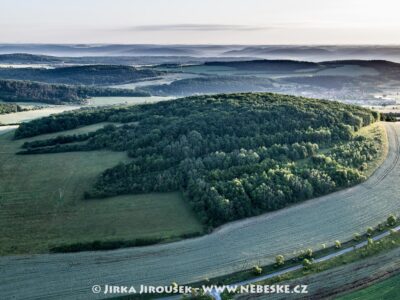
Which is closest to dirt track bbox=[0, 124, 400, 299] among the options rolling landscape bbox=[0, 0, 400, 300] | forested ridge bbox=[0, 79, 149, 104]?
rolling landscape bbox=[0, 0, 400, 300]

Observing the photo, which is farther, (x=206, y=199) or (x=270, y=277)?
(x=206, y=199)

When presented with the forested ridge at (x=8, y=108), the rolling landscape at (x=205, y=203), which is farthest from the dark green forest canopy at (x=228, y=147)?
the forested ridge at (x=8, y=108)

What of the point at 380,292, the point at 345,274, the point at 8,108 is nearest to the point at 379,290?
the point at 380,292

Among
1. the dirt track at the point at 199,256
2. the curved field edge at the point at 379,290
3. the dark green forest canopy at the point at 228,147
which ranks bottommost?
the dirt track at the point at 199,256

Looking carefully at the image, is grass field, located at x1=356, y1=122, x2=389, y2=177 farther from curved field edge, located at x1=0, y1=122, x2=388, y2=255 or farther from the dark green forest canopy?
curved field edge, located at x1=0, y1=122, x2=388, y2=255

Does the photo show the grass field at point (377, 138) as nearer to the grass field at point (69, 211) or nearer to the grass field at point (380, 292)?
the grass field at point (380, 292)

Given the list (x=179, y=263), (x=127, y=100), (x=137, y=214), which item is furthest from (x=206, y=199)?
(x=127, y=100)

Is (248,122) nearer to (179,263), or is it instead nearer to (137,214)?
(137,214)
